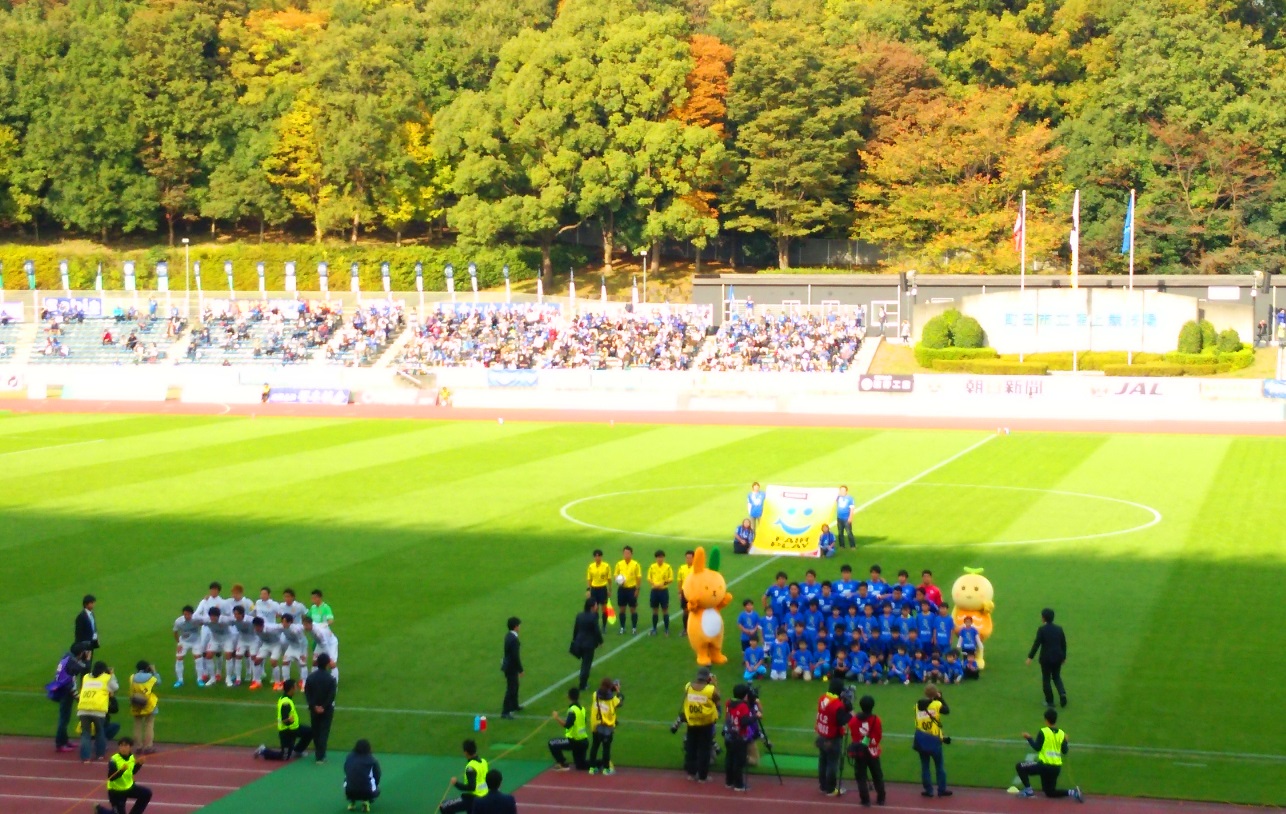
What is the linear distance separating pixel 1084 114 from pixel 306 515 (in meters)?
69.5

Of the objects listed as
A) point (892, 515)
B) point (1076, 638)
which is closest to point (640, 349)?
point (892, 515)

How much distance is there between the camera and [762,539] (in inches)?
1283

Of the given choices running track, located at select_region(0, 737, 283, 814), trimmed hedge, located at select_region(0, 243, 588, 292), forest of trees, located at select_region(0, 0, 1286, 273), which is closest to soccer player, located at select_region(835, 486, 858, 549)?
running track, located at select_region(0, 737, 283, 814)

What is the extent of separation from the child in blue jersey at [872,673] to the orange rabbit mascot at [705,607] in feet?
7.25

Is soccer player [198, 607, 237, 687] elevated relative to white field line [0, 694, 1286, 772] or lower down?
elevated

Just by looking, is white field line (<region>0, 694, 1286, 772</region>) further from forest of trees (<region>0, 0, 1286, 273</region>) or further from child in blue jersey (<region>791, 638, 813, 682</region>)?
forest of trees (<region>0, 0, 1286, 273</region>)

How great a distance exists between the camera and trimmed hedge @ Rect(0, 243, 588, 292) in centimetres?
9869

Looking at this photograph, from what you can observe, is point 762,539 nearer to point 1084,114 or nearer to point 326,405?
point 326,405

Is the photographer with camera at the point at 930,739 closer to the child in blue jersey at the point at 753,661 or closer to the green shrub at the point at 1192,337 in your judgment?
the child in blue jersey at the point at 753,661

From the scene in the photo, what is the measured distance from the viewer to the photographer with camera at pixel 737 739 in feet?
59.5

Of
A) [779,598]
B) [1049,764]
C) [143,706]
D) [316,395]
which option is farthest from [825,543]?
[316,395]

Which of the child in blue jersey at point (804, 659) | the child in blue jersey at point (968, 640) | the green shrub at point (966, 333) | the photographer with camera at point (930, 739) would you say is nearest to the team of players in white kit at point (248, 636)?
the child in blue jersey at point (804, 659)

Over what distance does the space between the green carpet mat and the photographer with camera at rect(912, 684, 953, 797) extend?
4643mm

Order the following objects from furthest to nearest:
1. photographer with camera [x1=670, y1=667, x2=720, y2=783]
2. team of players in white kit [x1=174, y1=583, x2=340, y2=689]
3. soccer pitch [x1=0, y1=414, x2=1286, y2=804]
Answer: team of players in white kit [x1=174, y1=583, x2=340, y2=689], soccer pitch [x1=0, y1=414, x2=1286, y2=804], photographer with camera [x1=670, y1=667, x2=720, y2=783]
